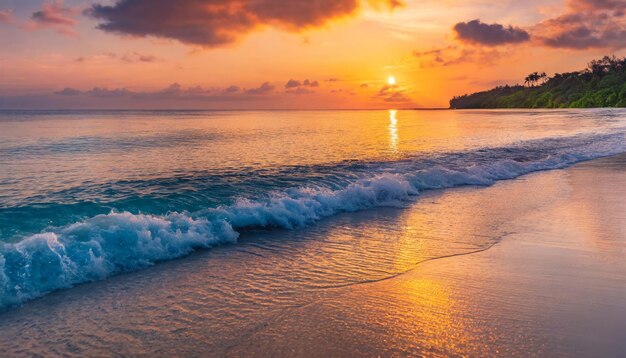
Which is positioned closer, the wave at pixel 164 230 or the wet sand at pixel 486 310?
the wet sand at pixel 486 310

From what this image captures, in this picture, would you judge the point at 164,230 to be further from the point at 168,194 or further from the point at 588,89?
the point at 588,89

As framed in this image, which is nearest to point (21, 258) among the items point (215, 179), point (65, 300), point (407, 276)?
point (65, 300)

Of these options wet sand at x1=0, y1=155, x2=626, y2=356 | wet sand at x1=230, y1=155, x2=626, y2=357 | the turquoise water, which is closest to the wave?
the turquoise water

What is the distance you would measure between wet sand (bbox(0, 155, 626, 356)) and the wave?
410 millimetres

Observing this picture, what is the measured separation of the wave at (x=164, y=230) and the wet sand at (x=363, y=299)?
0.41m

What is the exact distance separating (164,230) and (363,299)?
4598 mm

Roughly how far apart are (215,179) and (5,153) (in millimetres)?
14662

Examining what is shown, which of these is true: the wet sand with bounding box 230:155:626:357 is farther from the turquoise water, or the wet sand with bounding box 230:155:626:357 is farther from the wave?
the turquoise water

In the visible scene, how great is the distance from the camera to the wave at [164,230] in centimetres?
677

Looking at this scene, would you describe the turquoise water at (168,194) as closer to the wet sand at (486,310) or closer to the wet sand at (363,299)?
the wet sand at (363,299)

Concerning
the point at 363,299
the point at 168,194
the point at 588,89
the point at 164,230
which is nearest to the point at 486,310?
the point at 363,299

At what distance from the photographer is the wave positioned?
6.77 metres

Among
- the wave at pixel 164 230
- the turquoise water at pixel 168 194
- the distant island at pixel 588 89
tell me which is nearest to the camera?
the wave at pixel 164 230

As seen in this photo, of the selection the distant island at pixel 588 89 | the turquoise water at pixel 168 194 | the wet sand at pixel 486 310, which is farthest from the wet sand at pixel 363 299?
the distant island at pixel 588 89
